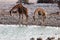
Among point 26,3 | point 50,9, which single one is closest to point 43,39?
point 50,9

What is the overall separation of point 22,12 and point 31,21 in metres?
0.22

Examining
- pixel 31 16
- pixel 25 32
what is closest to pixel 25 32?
pixel 25 32

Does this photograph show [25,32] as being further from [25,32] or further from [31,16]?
[31,16]

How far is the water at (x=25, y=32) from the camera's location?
406 cm

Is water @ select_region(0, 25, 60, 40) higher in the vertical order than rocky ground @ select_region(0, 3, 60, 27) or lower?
lower

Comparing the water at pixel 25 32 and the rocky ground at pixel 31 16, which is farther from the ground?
the rocky ground at pixel 31 16

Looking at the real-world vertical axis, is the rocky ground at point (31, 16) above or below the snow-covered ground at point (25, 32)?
above

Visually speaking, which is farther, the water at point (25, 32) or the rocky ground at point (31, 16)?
the rocky ground at point (31, 16)

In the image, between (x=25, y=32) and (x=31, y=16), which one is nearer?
(x=25, y=32)

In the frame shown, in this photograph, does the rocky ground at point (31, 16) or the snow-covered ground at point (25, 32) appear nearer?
the snow-covered ground at point (25, 32)

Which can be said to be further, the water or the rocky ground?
the rocky ground

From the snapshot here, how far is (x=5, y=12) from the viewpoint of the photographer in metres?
4.65

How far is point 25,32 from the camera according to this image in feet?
13.5

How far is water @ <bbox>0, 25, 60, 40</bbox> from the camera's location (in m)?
4.06
